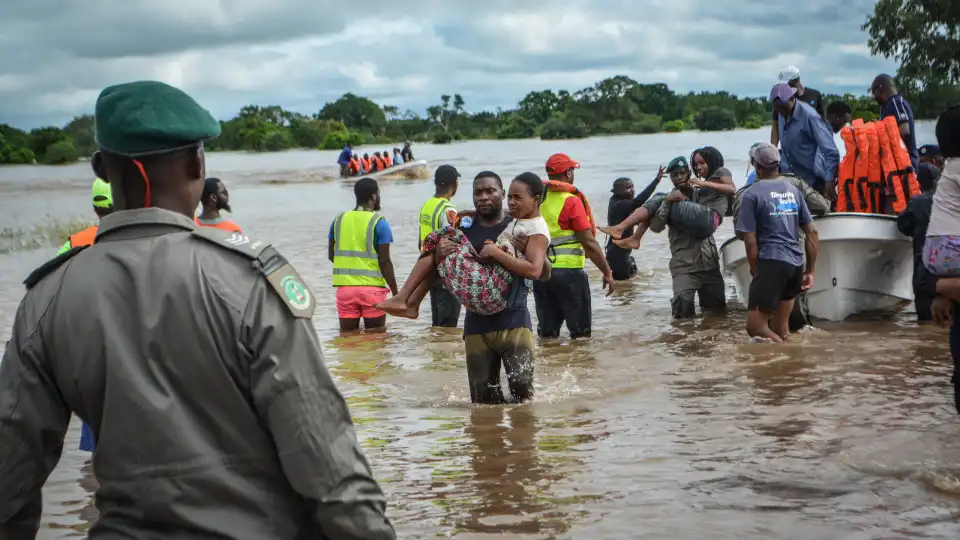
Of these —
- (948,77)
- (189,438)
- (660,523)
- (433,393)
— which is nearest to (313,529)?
(189,438)

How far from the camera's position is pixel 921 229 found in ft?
32.9

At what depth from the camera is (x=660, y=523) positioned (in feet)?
17.6

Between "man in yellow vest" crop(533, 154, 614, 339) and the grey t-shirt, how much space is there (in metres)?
1.41

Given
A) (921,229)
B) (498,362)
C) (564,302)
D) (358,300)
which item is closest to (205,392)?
(498,362)

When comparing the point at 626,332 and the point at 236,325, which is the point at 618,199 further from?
the point at 236,325

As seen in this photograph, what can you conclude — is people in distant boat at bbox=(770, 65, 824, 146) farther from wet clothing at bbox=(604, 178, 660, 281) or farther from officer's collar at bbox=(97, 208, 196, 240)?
officer's collar at bbox=(97, 208, 196, 240)

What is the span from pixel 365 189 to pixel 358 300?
1.15m

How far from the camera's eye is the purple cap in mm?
10742

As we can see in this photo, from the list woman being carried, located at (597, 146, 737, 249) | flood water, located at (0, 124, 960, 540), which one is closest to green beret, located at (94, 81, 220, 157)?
flood water, located at (0, 124, 960, 540)

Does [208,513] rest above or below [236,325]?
below

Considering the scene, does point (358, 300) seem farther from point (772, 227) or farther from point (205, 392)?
point (205, 392)

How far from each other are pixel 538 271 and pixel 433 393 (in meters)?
2.27

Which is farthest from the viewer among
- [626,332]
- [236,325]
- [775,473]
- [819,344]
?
[626,332]

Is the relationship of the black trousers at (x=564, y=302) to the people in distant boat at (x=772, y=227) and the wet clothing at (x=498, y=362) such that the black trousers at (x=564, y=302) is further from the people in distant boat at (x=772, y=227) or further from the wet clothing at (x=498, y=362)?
the wet clothing at (x=498, y=362)
